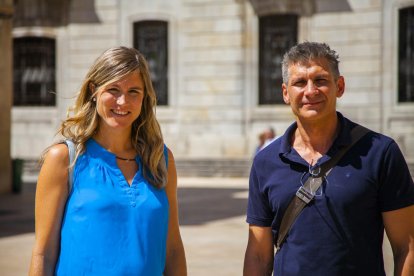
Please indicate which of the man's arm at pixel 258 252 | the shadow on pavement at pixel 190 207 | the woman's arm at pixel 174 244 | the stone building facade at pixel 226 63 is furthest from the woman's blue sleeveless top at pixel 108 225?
the stone building facade at pixel 226 63

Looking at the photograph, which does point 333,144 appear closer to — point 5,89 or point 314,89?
point 314,89

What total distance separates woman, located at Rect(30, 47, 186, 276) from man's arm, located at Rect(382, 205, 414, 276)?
2.99 feet

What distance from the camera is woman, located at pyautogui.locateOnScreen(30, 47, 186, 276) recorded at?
10.1 feet

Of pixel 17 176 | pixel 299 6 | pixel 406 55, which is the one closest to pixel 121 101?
pixel 17 176

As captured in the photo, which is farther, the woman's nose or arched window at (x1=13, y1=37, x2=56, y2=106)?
arched window at (x1=13, y1=37, x2=56, y2=106)

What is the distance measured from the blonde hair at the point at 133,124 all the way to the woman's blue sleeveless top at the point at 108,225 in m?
0.09

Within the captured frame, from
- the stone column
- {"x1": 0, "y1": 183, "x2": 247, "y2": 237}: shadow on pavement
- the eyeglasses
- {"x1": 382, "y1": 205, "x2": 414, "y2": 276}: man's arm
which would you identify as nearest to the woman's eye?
the eyeglasses

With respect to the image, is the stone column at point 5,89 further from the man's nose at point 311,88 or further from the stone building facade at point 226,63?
the man's nose at point 311,88

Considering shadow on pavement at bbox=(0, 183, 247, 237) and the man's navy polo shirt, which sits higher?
the man's navy polo shirt

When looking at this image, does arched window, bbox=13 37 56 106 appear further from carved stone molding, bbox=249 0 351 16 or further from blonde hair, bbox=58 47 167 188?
blonde hair, bbox=58 47 167 188

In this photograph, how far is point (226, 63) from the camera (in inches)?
960

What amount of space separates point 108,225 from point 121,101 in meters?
0.51

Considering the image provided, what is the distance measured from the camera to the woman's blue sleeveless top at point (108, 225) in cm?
308

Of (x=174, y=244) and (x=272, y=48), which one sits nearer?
(x=174, y=244)
